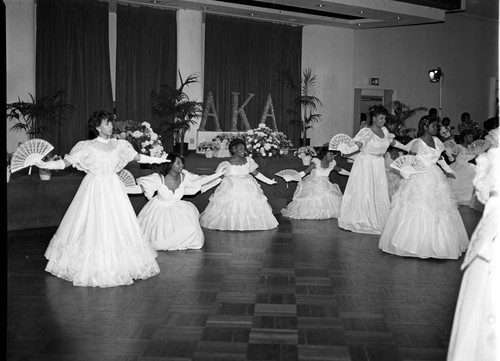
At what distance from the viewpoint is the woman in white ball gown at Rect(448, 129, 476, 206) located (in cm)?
1293

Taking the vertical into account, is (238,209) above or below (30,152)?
below

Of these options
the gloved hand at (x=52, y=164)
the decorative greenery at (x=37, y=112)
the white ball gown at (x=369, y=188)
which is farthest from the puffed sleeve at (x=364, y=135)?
the decorative greenery at (x=37, y=112)

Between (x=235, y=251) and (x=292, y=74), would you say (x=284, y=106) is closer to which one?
(x=292, y=74)

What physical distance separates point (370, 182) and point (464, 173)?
4322mm

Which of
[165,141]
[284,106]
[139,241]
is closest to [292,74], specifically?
[284,106]

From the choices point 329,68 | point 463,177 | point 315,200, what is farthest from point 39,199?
point 329,68

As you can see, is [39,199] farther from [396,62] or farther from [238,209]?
[396,62]

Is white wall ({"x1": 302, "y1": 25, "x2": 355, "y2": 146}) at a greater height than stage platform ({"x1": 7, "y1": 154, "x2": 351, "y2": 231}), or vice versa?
white wall ({"x1": 302, "y1": 25, "x2": 355, "y2": 146})

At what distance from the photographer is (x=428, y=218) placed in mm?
7711

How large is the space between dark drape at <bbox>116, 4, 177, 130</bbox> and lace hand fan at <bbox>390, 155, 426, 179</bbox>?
26.1ft

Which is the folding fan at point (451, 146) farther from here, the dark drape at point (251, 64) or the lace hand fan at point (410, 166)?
the lace hand fan at point (410, 166)

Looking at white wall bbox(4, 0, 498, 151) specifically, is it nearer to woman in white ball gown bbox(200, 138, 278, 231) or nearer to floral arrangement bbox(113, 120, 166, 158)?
floral arrangement bbox(113, 120, 166, 158)

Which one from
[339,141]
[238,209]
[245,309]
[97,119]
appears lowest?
[245,309]

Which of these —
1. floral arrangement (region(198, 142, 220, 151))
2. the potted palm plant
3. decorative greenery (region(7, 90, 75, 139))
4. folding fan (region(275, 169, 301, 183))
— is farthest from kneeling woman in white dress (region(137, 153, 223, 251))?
the potted palm plant
